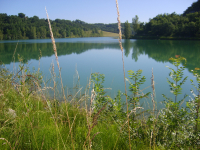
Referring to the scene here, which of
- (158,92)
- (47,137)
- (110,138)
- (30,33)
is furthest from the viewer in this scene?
(30,33)

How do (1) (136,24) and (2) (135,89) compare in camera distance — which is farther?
(1) (136,24)

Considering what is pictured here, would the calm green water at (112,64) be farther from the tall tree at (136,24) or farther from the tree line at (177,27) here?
the tall tree at (136,24)

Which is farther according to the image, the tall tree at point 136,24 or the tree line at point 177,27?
the tall tree at point 136,24

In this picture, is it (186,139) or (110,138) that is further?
(186,139)

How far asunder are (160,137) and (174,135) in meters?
0.22

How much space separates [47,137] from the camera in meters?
1.64

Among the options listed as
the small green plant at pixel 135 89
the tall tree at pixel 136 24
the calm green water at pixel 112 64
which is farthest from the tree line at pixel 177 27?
the small green plant at pixel 135 89

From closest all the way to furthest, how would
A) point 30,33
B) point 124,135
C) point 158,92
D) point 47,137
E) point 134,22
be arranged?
1. point 47,137
2. point 124,135
3. point 158,92
4. point 30,33
5. point 134,22

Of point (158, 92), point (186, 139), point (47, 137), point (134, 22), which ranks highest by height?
point (134, 22)

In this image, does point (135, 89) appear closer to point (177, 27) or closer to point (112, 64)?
point (112, 64)

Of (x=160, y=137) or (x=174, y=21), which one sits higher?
(x=174, y=21)

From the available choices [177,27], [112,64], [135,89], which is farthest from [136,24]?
[135,89]

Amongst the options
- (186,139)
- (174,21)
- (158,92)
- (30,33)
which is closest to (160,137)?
(186,139)

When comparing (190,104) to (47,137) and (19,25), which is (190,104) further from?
(19,25)
